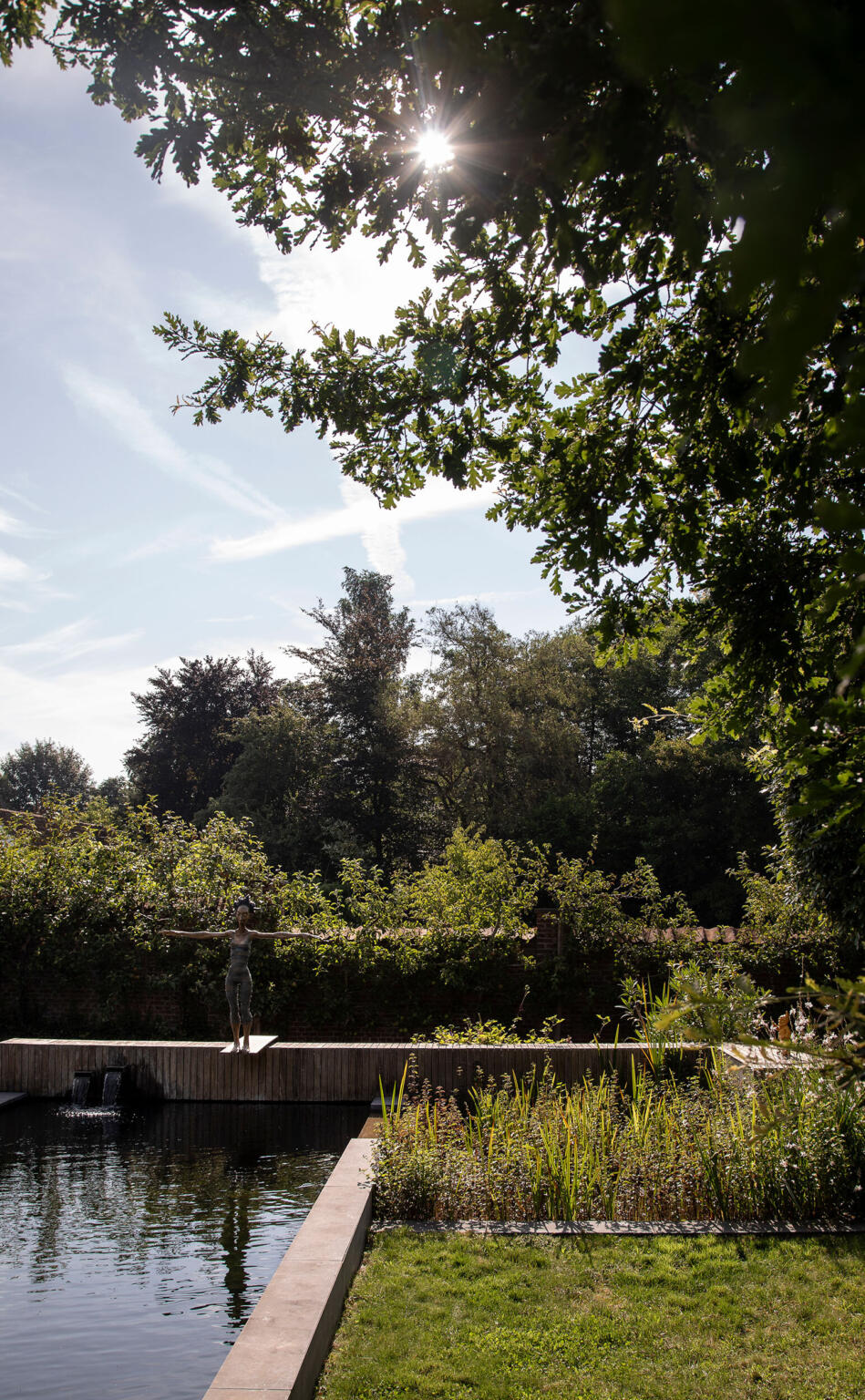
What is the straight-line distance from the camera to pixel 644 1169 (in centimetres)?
559

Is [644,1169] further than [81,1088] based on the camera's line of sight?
No

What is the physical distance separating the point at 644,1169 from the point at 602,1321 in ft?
5.34

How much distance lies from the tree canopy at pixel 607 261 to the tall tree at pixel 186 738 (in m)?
30.3

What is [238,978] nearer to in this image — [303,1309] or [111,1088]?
[111,1088]

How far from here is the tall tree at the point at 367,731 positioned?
30.0 metres

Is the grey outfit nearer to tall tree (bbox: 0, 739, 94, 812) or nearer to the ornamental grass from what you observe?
the ornamental grass

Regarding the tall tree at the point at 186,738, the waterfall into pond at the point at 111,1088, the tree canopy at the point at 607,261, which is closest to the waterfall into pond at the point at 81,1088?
the waterfall into pond at the point at 111,1088

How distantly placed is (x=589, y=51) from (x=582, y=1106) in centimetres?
615

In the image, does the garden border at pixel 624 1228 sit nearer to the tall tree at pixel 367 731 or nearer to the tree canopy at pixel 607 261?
the tree canopy at pixel 607 261

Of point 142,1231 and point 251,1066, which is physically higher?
point 251,1066

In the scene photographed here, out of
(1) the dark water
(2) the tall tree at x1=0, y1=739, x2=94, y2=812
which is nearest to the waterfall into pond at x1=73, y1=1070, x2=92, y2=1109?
(1) the dark water

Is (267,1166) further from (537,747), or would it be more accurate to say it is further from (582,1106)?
(537,747)

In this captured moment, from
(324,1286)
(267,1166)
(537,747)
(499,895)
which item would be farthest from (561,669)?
(324,1286)

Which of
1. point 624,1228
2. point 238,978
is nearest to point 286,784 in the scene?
point 238,978
